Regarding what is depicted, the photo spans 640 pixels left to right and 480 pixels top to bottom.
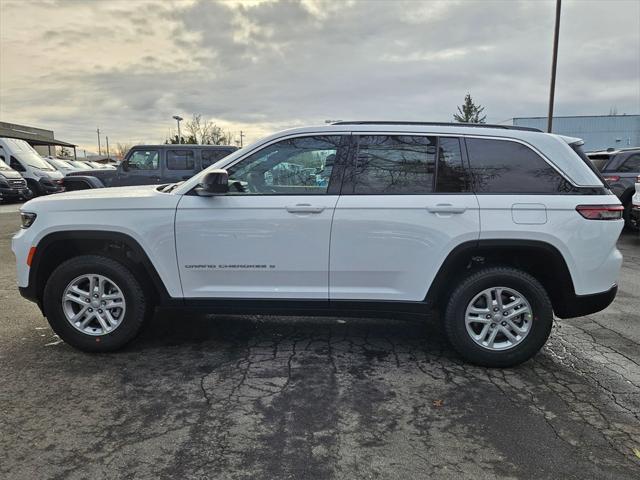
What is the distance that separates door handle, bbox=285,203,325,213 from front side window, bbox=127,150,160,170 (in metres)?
9.30

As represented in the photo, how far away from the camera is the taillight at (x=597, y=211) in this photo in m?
3.71

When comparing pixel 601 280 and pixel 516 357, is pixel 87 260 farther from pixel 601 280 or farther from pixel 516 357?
pixel 601 280

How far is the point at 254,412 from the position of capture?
3213 mm

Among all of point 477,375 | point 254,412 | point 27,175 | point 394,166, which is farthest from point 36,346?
point 27,175

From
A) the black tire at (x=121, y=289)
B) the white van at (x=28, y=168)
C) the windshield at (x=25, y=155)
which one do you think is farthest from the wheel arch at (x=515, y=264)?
the windshield at (x=25, y=155)

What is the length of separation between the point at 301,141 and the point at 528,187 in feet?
5.89

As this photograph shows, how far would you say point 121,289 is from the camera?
401cm

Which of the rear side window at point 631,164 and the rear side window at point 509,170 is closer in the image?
the rear side window at point 509,170

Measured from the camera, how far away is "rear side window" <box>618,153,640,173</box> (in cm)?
1078

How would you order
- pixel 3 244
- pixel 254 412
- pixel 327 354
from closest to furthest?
pixel 254 412
pixel 327 354
pixel 3 244

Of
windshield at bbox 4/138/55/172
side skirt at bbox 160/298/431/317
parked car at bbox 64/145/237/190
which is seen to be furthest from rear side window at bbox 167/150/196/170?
windshield at bbox 4/138/55/172

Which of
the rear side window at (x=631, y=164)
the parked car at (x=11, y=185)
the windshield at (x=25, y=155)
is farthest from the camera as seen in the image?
the windshield at (x=25, y=155)

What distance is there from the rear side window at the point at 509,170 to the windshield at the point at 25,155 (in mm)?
19993

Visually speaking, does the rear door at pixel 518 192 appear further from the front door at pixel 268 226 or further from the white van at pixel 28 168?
the white van at pixel 28 168
